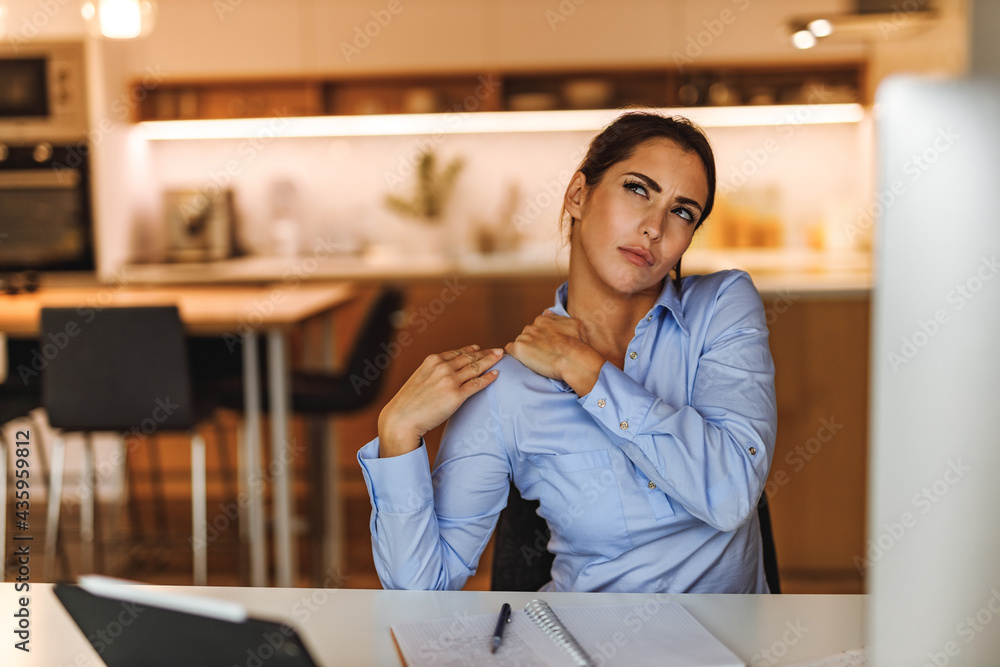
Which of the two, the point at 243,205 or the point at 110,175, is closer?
the point at 110,175

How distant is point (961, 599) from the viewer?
21.9 inches

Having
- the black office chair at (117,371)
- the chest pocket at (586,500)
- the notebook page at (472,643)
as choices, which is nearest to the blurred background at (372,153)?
the black office chair at (117,371)

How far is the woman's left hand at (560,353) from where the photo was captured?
3.75 feet

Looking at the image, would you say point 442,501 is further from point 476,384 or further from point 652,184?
point 652,184

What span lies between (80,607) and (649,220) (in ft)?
2.80

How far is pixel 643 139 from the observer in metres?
1.27

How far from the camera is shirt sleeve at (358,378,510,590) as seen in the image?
1.12 m

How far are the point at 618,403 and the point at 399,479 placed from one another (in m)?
0.29

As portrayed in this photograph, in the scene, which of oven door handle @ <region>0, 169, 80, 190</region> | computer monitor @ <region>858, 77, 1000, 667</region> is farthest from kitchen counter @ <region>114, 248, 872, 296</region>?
computer monitor @ <region>858, 77, 1000, 667</region>

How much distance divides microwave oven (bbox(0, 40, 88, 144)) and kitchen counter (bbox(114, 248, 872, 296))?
2.36 feet

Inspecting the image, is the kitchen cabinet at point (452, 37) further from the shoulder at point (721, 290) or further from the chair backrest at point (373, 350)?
the shoulder at point (721, 290)

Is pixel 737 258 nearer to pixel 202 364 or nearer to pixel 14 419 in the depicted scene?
pixel 202 364

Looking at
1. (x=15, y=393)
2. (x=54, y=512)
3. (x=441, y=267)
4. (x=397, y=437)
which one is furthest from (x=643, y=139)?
(x=441, y=267)

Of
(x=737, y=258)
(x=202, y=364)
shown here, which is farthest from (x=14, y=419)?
(x=737, y=258)
